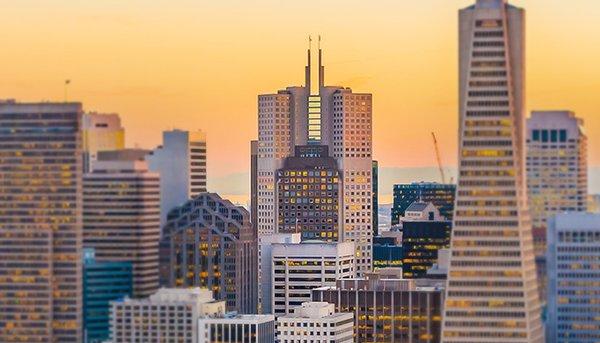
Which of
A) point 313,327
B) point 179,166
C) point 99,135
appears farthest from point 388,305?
point 99,135

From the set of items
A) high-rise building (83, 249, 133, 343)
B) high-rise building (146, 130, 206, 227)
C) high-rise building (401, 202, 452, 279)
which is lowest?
high-rise building (83, 249, 133, 343)

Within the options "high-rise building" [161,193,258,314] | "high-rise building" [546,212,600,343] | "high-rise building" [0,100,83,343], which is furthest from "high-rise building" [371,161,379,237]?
"high-rise building" [0,100,83,343]

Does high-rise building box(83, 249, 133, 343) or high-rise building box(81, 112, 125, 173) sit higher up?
high-rise building box(81, 112, 125, 173)

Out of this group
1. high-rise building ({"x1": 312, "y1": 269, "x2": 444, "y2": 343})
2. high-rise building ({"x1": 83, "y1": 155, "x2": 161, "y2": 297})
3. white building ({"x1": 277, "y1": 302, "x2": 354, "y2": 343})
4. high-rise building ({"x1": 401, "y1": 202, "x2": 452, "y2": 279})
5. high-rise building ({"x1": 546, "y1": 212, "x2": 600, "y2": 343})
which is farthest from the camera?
high-rise building ({"x1": 401, "y1": 202, "x2": 452, "y2": 279})

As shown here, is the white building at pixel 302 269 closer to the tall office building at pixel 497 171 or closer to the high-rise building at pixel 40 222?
the high-rise building at pixel 40 222

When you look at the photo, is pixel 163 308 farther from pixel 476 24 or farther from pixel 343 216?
pixel 343 216

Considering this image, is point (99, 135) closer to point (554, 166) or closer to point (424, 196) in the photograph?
point (554, 166)

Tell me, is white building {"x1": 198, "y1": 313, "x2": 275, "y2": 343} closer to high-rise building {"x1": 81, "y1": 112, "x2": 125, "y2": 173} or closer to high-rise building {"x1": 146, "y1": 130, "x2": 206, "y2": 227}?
high-rise building {"x1": 146, "y1": 130, "x2": 206, "y2": 227}

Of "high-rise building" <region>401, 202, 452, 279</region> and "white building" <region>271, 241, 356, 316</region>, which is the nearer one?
"high-rise building" <region>401, 202, 452, 279</region>
